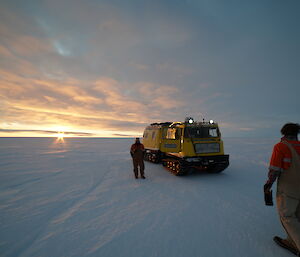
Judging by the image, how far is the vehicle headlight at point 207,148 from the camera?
7.20 m

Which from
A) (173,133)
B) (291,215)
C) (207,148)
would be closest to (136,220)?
(291,215)

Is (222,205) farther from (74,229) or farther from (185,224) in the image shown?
(74,229)

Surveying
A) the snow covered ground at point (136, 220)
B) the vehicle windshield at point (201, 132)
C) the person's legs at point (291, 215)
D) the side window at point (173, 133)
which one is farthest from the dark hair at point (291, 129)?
the side window at point (173, 133)

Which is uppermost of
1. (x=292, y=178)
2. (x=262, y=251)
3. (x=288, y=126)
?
(x=288, y=126)

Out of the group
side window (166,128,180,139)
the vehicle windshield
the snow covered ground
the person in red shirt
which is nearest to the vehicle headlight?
the vehicle windshield

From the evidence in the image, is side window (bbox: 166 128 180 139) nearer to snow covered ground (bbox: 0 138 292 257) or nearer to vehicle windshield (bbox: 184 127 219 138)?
vehicle windshield (bbox: 184 127 219 138)

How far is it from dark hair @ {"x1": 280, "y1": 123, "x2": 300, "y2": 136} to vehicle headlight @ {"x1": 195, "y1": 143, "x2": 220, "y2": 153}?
15.6 feet

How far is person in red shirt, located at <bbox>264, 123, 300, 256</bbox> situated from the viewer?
2314 mm

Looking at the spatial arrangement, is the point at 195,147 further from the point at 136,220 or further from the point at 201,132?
the point at 136,220

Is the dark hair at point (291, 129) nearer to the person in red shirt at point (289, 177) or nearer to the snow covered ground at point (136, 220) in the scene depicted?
the person in red shirt at point (289, 177)

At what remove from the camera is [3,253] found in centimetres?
269

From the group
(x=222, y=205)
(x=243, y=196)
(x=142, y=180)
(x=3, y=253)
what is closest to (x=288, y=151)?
(x=222, y=205)

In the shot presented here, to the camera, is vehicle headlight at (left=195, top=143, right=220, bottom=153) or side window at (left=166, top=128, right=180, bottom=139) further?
side window at (left=166, top=128, right=180, bottom=139)

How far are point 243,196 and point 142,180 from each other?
12.6 feet
